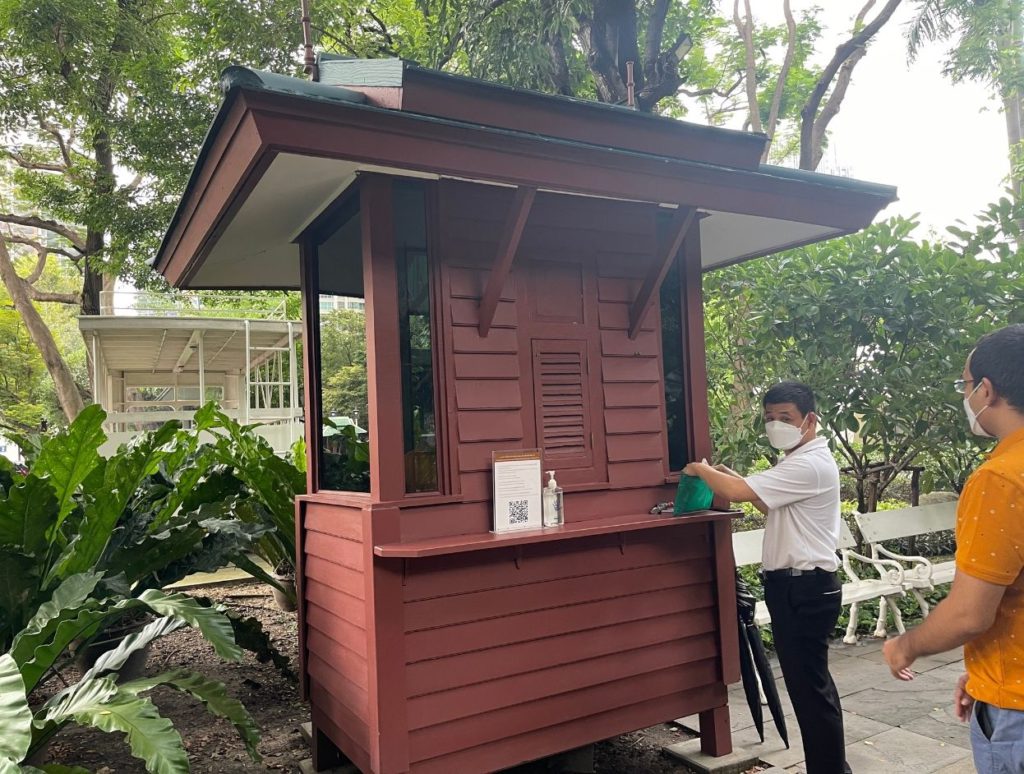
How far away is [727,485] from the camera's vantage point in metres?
3.25

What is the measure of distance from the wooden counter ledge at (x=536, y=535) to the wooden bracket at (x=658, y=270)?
→ 0.94 meters

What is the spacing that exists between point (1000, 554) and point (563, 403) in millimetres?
2092

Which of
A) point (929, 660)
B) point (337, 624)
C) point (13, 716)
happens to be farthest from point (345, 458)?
point (929, 660)

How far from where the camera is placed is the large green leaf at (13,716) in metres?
2.16

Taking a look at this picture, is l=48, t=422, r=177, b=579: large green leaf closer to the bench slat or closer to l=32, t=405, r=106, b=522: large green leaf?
l=32, t=405, r=106, b=522: large green leaf

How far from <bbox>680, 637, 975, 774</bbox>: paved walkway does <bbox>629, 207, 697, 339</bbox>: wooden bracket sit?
7.58ft

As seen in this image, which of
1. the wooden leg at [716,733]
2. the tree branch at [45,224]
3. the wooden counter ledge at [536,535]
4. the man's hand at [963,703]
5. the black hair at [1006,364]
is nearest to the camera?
the black hair at [1006,364]

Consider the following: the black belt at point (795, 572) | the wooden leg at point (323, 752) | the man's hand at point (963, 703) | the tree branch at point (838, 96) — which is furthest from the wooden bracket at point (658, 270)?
the tree branch at point (838, 96)

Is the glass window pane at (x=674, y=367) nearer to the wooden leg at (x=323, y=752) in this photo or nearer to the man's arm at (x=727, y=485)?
the man's arm at (x=727, y=485)

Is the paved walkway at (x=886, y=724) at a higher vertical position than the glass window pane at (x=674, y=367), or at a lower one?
lower

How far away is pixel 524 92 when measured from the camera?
3.09m

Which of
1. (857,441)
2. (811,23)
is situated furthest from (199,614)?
(811,23)

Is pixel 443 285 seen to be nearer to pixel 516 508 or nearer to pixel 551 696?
pixel 516 508

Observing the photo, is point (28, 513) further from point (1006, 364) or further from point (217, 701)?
point (1006, 364)
